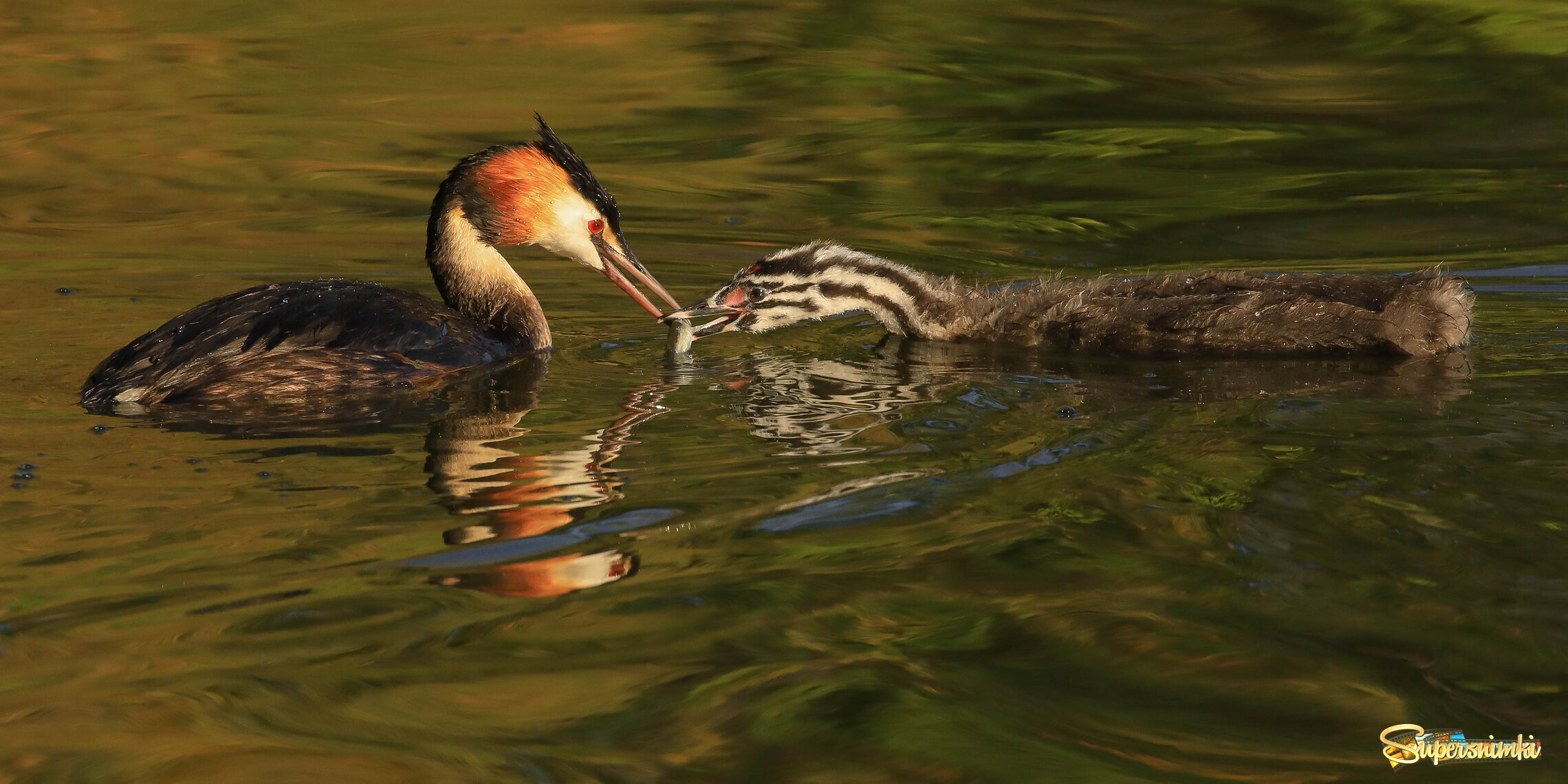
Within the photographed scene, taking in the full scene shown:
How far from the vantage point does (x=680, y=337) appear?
8062 millimetres

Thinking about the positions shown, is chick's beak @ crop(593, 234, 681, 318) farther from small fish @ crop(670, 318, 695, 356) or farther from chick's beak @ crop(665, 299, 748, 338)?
small fish @ crop(670, 318, 695, 356)

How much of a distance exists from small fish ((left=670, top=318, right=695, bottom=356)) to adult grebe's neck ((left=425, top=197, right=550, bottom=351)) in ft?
2.23

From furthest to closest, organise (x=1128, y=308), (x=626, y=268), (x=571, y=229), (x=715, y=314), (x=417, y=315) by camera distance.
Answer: (x=626, y=268), (x=571, y=229), (x=715, y=314), (x=1128, y=308), (x=417, y=315)

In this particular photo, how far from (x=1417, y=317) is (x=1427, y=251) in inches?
119

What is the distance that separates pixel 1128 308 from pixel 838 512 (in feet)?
9.80

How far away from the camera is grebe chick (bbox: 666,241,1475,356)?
7.63 metres

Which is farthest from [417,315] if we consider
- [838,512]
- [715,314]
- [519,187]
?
[838,512]

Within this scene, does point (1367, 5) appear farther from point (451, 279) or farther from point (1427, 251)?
point (451, 279)

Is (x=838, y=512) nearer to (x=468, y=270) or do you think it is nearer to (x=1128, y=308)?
(x=1128, y=308)

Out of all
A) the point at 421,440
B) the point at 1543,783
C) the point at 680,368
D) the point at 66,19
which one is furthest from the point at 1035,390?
the point at 66,19

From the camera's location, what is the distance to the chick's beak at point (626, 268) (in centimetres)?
869

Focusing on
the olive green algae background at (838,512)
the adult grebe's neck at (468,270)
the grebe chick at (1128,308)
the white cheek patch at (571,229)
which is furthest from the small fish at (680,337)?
the white cheek patch at (571,229)

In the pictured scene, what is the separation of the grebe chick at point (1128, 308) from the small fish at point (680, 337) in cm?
8

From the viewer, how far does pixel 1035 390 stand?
7.15 metres
